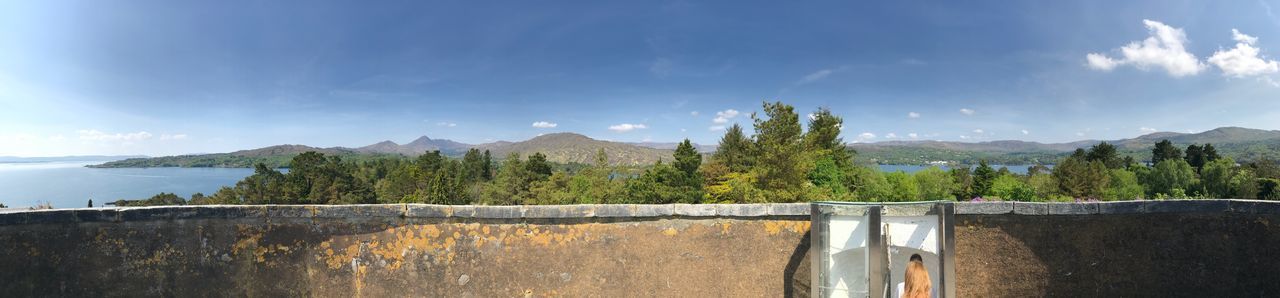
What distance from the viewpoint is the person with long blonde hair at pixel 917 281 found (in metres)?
4.14

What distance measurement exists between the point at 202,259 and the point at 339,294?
126cm

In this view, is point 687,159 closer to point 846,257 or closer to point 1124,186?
point 846,257

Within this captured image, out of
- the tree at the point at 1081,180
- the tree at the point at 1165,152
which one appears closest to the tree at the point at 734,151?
the tree at the point at 1081,180

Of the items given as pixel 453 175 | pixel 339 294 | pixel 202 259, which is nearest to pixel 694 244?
pixel 339 294

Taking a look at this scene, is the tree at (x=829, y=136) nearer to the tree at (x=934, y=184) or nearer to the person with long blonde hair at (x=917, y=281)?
the tree at (x=934, y=184)

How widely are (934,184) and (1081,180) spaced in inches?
465

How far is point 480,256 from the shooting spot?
5.11 m

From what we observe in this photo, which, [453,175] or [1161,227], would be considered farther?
[453,175]

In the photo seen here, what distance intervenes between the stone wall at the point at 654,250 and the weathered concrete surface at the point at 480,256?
0.01m

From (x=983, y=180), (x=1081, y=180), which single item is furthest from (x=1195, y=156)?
(x=983, y=180)

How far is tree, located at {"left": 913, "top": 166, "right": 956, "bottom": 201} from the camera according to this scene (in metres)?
49.5

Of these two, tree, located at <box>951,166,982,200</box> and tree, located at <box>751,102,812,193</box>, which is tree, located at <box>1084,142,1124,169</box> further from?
tree, located at <box>751,102,812,193</box>

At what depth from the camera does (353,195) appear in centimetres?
6569

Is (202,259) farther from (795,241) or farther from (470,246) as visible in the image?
(795,241)
